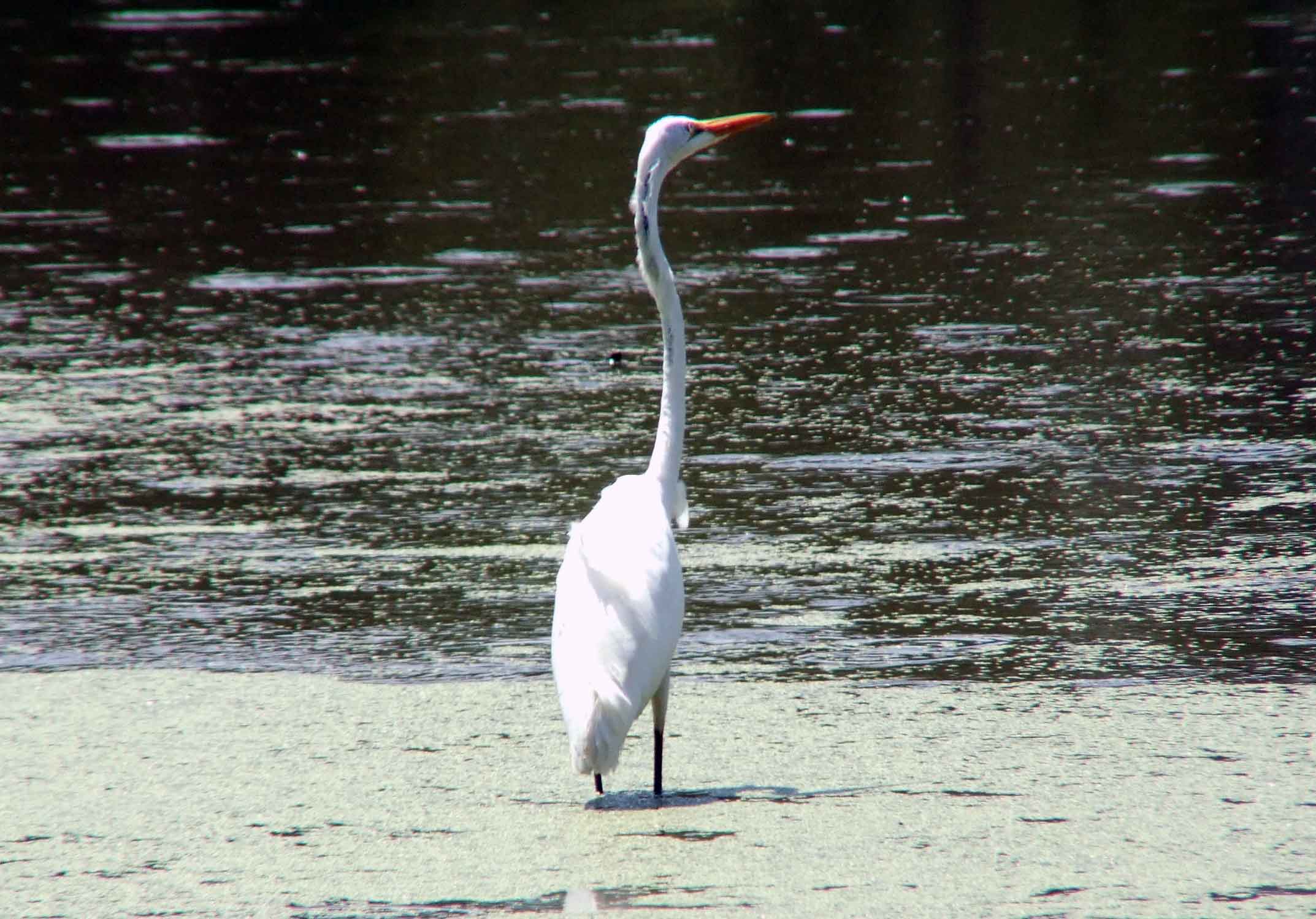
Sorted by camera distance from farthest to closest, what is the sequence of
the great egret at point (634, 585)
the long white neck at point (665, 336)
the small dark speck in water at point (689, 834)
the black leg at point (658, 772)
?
1. the long white neck at point (665, 336)
2. the black leg at point (658, 772)
3. the great egret at point (634, 585)
4. the small dark speck in water at point (689, 834)

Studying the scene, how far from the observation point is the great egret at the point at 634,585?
Result: 167 inches

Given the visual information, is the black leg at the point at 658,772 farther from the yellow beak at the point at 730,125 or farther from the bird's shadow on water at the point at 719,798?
the yellow beak at the point at 730,125

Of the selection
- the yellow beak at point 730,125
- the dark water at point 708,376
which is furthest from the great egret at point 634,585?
the dark water at point 708,376

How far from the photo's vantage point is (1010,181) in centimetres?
1348

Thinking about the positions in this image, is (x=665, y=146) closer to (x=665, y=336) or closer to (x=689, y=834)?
(x=665, y=336)

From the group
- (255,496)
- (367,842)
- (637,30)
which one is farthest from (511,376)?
(637,30)

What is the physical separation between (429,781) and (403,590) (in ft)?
5.45

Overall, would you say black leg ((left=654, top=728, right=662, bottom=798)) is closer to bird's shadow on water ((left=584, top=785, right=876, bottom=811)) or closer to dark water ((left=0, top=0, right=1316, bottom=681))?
bird's shadow on water ((left=584, top=785, right=876, bottom=811))

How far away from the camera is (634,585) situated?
454 centimetres

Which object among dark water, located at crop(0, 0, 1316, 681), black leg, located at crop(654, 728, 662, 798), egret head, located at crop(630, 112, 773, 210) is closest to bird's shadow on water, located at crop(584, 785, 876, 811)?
black leg, located at crop(654, 728, 662, 798)

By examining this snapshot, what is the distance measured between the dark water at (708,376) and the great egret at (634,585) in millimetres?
679

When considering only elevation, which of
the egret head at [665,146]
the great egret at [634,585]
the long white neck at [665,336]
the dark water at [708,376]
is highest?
the egret head at [665,146]

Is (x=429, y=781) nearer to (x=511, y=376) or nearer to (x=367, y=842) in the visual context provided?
(x=367, y=842)

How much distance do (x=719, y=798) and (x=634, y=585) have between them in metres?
0.56
